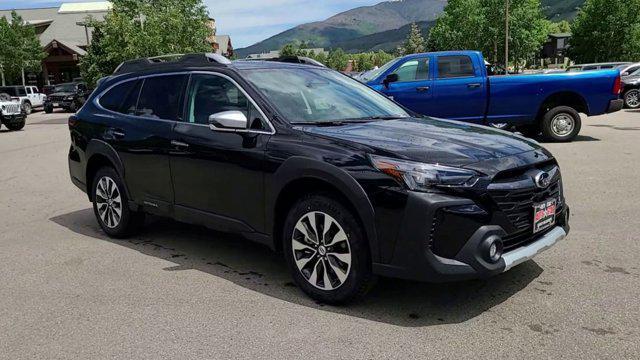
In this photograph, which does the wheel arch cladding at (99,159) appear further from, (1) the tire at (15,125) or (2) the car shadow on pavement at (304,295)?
(1) the tire at (15,125)

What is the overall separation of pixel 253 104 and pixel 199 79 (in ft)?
2.54

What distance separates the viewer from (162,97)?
518 centimetres

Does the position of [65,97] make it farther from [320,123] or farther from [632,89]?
[320,123]

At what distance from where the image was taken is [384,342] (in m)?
3.38

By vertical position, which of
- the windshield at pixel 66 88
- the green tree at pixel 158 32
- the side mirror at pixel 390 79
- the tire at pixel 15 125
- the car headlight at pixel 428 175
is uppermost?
the green tree at pixel 158 32

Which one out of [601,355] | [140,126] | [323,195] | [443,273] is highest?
[140,126]

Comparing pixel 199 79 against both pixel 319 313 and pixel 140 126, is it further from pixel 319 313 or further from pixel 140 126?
pixel 319 313

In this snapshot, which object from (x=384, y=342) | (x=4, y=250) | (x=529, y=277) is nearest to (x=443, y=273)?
(x=384, y=342)

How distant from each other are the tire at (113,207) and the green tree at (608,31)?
6098 cm

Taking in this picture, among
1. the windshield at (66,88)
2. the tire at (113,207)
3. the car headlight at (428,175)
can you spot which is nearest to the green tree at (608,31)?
the windshield at (66,88)

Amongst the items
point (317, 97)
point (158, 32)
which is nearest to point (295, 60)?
point (317, 97)

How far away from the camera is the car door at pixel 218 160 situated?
14.0 feet

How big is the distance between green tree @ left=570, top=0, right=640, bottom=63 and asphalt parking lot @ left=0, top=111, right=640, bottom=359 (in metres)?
58.5

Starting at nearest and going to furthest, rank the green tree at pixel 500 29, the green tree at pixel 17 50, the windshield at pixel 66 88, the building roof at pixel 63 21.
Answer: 1. the windshield at pixel 66 88
2. the green tree at pixel 17 50
3. the green tree at pixel 500 29
4. the building roof at pixel 63 21
